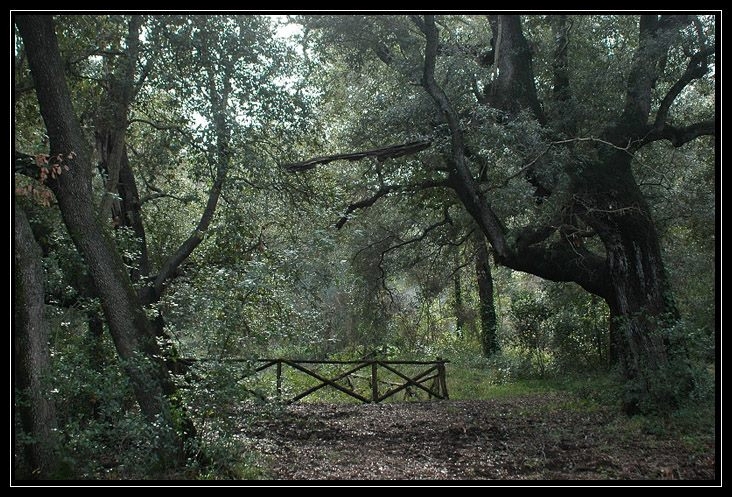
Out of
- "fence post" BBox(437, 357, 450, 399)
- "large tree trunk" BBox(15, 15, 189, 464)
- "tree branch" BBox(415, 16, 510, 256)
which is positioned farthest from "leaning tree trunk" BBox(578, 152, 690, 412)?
"large tree trunk" BBox(15, 15, 189, 464)

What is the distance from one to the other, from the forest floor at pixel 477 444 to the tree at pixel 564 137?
3.40 ft

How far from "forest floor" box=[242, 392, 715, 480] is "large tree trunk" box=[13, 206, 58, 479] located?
1890 millimetres

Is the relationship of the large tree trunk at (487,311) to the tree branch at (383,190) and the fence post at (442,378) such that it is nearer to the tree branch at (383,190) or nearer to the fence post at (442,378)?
the fence post at (442,378)

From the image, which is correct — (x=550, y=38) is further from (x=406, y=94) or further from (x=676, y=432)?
(x=676, y=432)

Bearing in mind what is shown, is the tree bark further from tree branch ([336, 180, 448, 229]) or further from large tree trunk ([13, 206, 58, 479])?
large tree trunk ([13, 206, 58, 479])

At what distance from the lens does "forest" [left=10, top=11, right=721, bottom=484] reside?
5.88 meters

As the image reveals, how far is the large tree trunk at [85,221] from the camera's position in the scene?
5.85 meters

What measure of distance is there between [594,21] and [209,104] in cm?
648

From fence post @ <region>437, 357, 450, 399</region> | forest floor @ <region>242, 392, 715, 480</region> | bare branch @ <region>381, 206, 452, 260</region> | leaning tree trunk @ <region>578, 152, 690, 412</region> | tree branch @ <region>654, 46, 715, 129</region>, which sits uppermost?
tree branch @ <region>654, 46, 715, 129</region>
